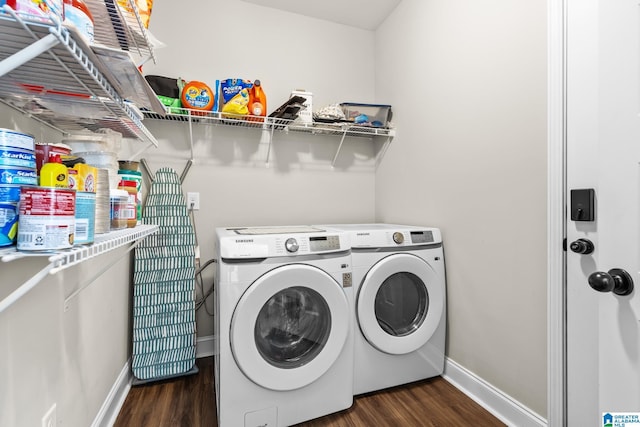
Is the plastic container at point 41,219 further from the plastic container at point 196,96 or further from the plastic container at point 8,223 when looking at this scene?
the plastic container at point 196,96

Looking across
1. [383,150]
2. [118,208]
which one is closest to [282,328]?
[118,208]

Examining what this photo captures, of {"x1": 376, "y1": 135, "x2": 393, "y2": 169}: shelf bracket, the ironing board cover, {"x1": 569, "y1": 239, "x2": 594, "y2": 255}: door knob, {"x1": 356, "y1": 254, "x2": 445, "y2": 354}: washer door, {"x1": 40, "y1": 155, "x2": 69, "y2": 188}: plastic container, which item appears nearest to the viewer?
{"x1": 40, "y1": 155, "x2": 69, "y2": 188}: plastic container

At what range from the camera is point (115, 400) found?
155 centimetres

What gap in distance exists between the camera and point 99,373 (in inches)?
→ 53.7

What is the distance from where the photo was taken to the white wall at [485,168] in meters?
1.36

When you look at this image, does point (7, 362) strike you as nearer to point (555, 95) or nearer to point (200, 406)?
point (200, 406)

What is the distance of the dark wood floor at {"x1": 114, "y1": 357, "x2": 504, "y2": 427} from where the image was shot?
148 centimetres

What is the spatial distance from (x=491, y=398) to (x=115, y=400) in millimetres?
1867

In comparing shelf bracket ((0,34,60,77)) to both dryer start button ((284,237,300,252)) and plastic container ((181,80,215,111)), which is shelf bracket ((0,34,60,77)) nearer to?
dryer start button ((284,237,300,252))

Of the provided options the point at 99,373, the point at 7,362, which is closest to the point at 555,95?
the point at 7,362

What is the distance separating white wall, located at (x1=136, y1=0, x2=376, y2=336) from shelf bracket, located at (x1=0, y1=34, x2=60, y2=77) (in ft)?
5.34

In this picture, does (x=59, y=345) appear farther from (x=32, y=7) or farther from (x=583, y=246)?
(x=583, y=246)

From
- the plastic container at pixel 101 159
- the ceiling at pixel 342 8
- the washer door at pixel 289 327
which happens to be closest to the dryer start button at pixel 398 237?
the washer door at pixel 289 327

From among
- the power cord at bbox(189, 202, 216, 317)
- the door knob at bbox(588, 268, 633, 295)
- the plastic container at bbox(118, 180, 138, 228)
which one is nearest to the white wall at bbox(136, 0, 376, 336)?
the power cord at bbox(189, 202, 216, 317)
